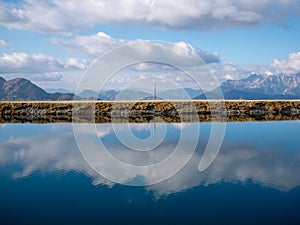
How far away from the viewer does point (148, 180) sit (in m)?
17.6

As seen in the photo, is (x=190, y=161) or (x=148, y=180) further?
(x=190, y=161)

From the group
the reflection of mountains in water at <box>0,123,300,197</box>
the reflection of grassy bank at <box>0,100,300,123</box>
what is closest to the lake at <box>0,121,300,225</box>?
the reflection of mountains in water at <box>0,123,300,197</box>

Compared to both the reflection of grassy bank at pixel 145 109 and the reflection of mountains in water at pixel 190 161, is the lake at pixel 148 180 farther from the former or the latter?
the reflection of grassy bank at pixel 145 109

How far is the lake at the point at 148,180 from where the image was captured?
13172 millimetres

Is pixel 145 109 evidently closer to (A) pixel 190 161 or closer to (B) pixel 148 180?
(A) pixel 190 161

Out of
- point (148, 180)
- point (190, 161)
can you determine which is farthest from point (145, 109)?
point (148, 180)

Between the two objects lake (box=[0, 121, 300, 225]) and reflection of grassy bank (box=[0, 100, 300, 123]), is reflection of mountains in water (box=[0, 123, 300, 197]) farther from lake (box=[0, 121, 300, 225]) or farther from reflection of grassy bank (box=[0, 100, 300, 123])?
reflection of grassy bank (box=[0, 100, 300, 123])

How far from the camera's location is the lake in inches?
519

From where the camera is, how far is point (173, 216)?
13031mm

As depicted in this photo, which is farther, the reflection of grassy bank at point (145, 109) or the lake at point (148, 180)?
the reflection of grassy bank at point (145, 109)

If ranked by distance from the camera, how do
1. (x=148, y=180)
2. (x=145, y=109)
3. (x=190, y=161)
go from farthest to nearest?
(x=145, y=109) < (x=190, y=161) < (x=148, y=180)

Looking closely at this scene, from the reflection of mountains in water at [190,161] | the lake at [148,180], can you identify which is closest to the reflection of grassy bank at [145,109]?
the reflection of mountains in water at [190,161]

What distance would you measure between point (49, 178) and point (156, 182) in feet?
17.0

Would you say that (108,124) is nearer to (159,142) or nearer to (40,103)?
(159,142)
